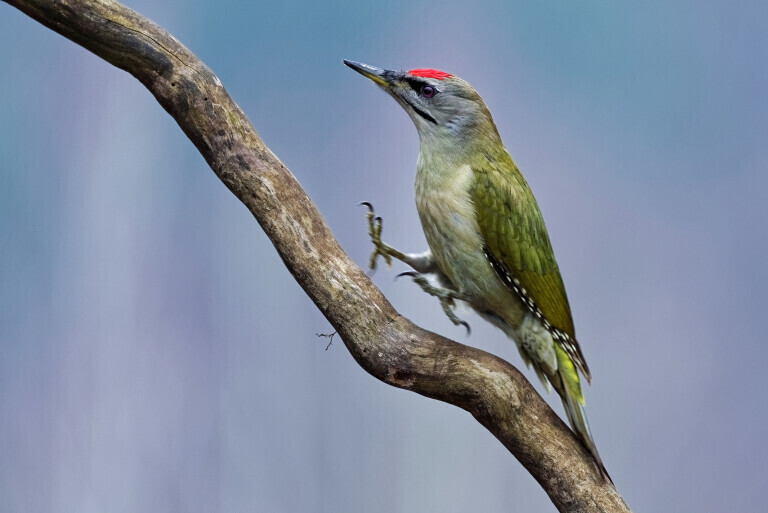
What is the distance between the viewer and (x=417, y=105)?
3.78m

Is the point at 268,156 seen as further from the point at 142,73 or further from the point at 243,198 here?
the point at 142,73

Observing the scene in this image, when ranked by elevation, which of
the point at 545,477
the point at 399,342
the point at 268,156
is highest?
the point at 268,156

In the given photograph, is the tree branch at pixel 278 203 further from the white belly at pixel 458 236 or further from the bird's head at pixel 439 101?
the bird's head at pixel 439 101

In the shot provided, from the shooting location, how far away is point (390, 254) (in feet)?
13.2

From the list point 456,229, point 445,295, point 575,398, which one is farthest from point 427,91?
point 575,398

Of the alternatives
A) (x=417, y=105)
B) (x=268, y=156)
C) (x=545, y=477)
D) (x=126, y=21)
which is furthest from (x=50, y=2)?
(x=545, y=477)

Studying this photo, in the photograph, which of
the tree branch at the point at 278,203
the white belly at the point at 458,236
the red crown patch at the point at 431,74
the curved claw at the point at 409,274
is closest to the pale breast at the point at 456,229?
the white belly at the point at 458,236

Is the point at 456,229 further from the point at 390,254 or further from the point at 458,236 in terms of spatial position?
the point at 390,254

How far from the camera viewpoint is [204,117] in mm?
3574

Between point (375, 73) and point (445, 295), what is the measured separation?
3.53 feet

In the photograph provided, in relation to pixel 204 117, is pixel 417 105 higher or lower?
higher

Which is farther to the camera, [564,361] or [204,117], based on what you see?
[564,361]

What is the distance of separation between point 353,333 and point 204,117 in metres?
1.14

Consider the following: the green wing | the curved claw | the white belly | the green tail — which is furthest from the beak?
the green tail
